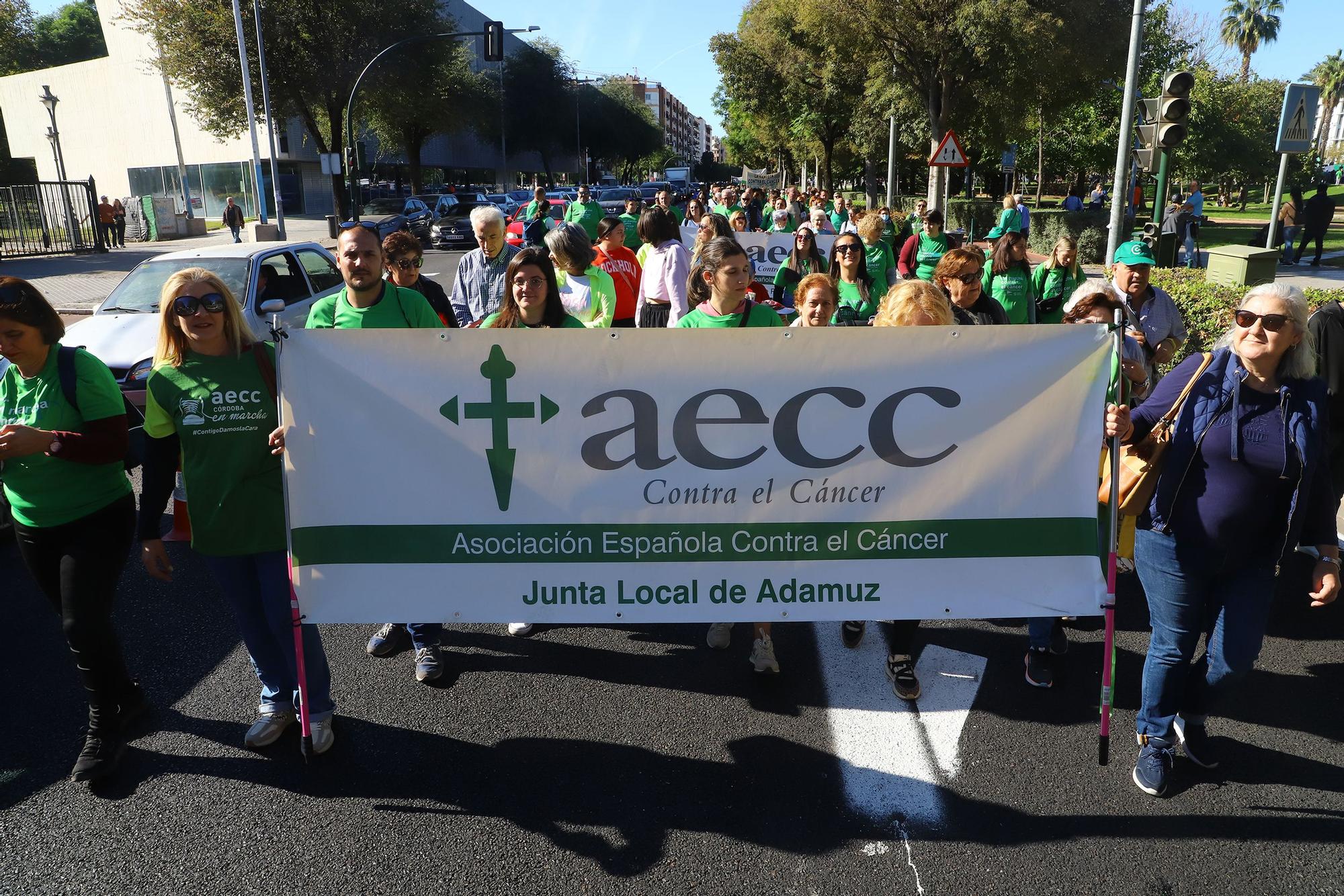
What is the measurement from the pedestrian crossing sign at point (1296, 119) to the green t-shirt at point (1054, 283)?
647 centimetres

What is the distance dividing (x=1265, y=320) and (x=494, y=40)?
1092 inches

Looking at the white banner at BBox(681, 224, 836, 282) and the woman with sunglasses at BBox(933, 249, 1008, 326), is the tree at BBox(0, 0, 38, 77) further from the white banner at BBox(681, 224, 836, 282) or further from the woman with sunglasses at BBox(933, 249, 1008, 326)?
the woman with sunglasses at BBox(933, 249, 1008, 326)

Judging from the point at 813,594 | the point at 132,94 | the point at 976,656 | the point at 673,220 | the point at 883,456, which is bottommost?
the point at 976,656

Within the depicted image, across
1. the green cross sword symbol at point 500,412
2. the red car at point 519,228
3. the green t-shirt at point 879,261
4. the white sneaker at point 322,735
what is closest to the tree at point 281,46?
the red car at point 519,228

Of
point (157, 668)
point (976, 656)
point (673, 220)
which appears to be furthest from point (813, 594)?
point (673, 220)

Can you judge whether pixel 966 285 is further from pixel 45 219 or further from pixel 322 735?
pixel 45 219

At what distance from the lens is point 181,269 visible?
8.02m

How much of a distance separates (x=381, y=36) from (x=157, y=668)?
120ft

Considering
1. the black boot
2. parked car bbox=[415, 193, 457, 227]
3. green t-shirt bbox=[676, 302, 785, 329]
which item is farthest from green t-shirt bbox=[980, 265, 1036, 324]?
parked car bbox=[415, 193, 457, 227]

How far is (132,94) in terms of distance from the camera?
48750 millimetres

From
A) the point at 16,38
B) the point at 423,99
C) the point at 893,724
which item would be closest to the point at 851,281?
the point at 893,724

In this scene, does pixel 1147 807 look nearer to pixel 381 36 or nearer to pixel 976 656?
pixel 976 656

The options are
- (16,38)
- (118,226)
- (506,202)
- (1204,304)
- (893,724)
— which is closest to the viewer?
(893,724)

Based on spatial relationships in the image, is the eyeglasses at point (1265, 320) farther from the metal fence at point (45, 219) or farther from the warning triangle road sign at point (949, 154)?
the metal fence at point (45, 219)
